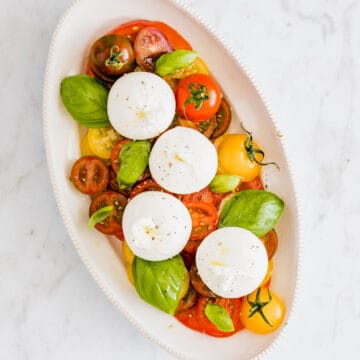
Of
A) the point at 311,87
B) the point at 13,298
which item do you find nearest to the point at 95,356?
the point at 13,298

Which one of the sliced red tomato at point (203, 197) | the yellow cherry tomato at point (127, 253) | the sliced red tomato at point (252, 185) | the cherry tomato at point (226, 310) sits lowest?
the cherry tomato at point (226, 310)

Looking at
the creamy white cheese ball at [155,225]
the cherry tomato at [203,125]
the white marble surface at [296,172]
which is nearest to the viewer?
the creamy white cheese ball at [155,225]

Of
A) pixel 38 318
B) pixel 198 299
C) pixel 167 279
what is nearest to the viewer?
pixel 167 279

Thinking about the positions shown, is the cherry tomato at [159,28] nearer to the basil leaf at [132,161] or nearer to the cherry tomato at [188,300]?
the basil leaf at [132,161]

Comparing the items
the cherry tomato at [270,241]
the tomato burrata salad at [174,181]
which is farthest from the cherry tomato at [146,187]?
the cherry tomato at [270,241]

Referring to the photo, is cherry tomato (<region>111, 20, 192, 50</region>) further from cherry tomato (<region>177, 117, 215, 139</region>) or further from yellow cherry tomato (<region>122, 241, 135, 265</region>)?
yellow cherry tomato (<region>122, 241, 135, 265</region>)

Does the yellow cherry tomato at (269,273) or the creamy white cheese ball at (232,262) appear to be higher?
the creamy white cheese ball at (232,262)

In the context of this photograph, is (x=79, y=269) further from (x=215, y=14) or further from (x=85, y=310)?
(x=215, y=14)

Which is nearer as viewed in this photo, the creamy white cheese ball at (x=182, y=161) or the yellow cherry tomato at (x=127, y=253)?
the creamy white cheese ball at (x=182, y=161)
